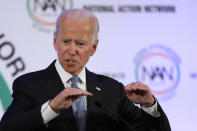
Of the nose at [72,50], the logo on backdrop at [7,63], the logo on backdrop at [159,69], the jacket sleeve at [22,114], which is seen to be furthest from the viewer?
the logo on backdrop at [159,69]

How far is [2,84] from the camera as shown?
252cm

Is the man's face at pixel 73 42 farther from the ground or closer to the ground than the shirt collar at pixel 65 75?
farther from the ground

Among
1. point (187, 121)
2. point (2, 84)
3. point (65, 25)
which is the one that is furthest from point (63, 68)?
point (187, 121)

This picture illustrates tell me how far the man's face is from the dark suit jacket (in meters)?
0.09

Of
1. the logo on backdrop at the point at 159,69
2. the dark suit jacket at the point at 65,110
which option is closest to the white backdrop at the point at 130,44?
the logo on backdrop at the point at 159,69

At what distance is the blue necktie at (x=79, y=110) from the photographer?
154cm

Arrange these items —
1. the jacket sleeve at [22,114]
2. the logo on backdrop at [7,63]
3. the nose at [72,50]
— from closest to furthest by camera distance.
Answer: the jacket sleeve at [22,114], the nose at [72,50], the logo on backdrop at [7,63]

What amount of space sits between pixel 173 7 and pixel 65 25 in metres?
1.55

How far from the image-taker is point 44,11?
2.61 metres

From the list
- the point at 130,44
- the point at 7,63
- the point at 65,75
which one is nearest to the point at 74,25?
the point at 65,75

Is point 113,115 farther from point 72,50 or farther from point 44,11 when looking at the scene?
point 44,11

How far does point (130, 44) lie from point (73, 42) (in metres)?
1.31

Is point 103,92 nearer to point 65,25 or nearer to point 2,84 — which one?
point 65,25

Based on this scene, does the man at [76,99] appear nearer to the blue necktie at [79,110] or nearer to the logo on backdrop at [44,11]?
the blue necktie at [79,110]
